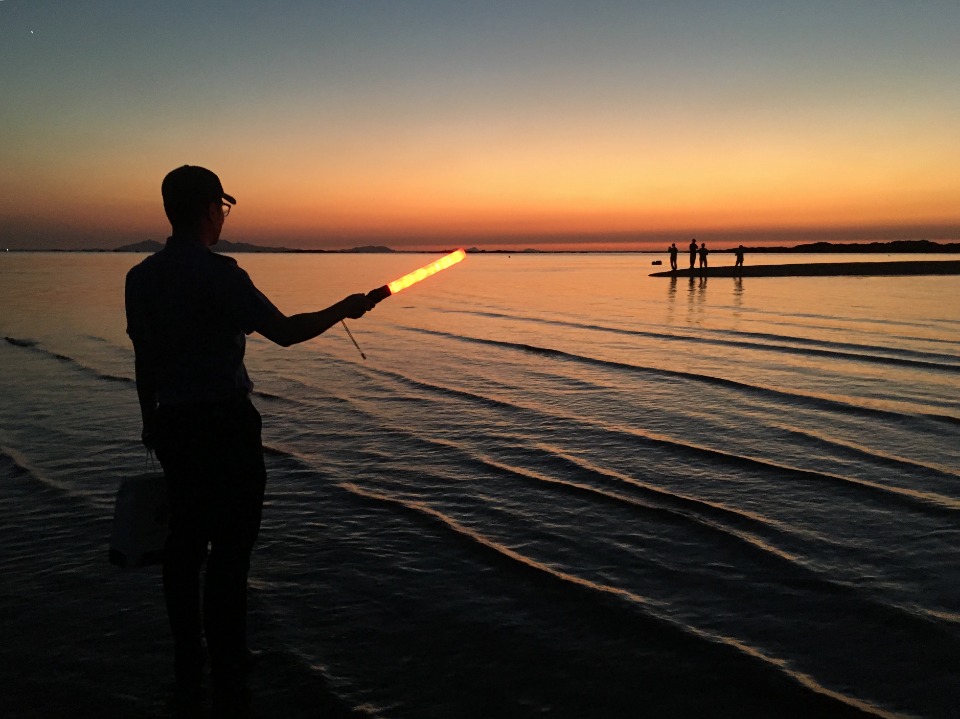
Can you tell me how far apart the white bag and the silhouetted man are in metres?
0.28

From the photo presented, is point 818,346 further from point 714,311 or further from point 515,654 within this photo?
point 515,654

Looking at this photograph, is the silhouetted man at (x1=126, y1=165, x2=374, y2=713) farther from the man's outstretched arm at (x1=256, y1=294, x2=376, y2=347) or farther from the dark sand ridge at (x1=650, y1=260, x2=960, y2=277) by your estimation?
the dark sand ridge at (x1=650, y1=260, x2=960, y2=277)

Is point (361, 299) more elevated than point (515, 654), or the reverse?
point (361, 299)

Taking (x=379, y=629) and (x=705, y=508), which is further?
(x=705, y=508)

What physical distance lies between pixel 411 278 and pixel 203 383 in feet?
4.28

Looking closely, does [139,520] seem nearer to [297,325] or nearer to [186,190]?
[297,325]

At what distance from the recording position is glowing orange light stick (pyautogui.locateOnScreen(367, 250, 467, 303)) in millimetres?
3660

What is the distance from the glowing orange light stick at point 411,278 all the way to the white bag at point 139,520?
163 centimetres

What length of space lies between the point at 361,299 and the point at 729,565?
3.96 m

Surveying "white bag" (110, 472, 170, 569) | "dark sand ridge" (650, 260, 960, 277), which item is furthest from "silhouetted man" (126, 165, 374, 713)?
"dark sand ridge" (650, 260, 960, 277)

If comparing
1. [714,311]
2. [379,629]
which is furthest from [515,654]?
[714,311]

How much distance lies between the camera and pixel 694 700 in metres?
3.92

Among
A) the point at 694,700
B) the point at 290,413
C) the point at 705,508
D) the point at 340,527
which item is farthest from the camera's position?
the point at 290,413

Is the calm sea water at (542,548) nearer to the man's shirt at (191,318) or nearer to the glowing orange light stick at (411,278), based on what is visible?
the man's shirt at (191,318)
